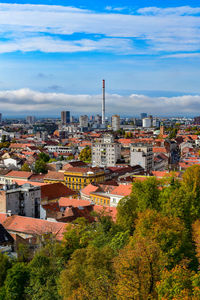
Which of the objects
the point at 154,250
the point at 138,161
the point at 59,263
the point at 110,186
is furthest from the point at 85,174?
the point at 154,250

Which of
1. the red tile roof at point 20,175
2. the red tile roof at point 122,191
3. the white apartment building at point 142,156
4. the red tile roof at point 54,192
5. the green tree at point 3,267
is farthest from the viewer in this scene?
the white apartment building at point 142,156

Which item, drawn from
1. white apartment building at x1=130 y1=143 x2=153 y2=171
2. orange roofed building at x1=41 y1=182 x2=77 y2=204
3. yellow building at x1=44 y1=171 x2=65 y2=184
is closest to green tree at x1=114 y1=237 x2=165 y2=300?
orange roofed building at x1=41 y1=182 x2=77 y2=204

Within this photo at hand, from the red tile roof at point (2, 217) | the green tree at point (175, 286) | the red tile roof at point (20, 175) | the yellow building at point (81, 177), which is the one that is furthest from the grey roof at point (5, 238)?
the red tile roof at point (20, 175)

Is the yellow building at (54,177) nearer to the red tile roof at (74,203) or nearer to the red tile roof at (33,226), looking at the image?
the red tile roof at (74,203)

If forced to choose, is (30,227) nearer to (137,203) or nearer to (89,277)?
(137,203)

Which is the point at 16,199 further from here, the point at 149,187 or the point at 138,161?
the point at 138,161

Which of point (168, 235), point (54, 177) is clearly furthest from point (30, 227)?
point (54, 177)
